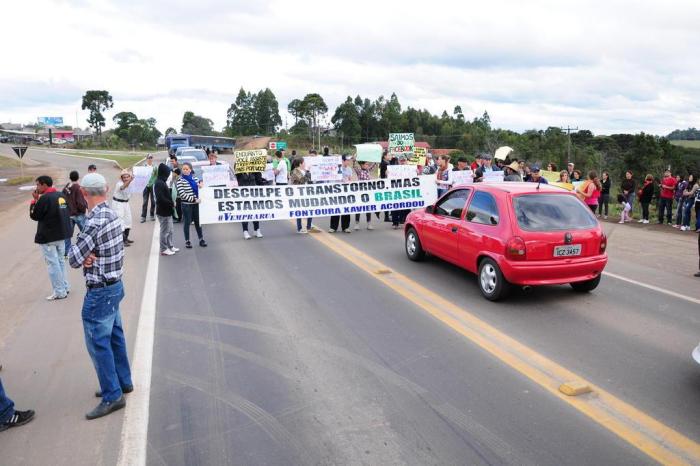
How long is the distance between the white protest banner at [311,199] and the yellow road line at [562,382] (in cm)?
543

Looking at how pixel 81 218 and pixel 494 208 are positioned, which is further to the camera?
pixel 81 218

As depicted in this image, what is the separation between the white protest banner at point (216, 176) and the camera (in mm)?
14039

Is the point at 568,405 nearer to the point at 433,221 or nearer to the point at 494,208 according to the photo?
the point at 494,208

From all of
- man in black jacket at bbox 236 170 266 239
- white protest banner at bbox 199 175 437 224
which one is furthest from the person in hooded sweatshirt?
man in black jacket at bbox 236 170 266 239

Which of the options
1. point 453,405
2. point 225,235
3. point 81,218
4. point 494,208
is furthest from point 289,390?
point 225,235

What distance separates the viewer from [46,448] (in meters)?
4.06

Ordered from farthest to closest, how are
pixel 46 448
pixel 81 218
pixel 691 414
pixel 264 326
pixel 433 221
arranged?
pixel 81 218 → pixel 433 221 → pixel 264 326 → pixel 691 414 → pixel 46 448

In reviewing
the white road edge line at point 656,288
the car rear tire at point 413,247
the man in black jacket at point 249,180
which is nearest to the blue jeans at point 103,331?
the car rear tire at point 413,247

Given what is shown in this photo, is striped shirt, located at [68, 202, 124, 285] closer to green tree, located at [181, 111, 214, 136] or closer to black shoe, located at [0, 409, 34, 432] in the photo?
black shoe, located at [0, 409, 34, 432]

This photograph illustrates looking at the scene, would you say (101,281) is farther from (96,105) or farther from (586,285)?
(96,105)

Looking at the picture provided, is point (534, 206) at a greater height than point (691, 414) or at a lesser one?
greater

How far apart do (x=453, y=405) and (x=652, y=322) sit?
363 cm

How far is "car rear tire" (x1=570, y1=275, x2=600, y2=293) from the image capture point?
781 cm

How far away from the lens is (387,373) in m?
5.18
